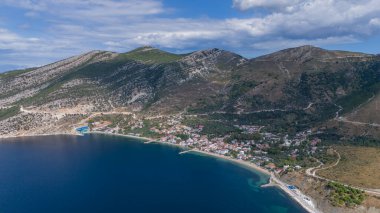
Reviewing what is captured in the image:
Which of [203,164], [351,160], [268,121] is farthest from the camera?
[268,121]

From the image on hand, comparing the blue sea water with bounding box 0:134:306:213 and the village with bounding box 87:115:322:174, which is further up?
the village with bounding box 87:115:322:174

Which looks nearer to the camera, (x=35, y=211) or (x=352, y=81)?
(x=35, y=211)

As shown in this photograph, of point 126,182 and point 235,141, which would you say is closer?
point 126,182

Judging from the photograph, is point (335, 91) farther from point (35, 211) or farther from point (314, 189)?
point (35, 211)

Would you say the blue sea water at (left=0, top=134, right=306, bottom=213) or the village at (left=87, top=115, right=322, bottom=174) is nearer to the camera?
the blue sea water at (left=0, top=134, right=306, bottom=213)

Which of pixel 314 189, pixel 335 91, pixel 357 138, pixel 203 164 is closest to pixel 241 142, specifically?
pixel 203 164

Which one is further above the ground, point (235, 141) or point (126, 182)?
point (235, 141)

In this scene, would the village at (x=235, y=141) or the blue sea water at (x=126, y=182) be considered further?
the village at (x=235, y=141)

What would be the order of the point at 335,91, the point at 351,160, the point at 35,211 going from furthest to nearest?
the point at 335,91
the point at 351,160
the point at 35,211
